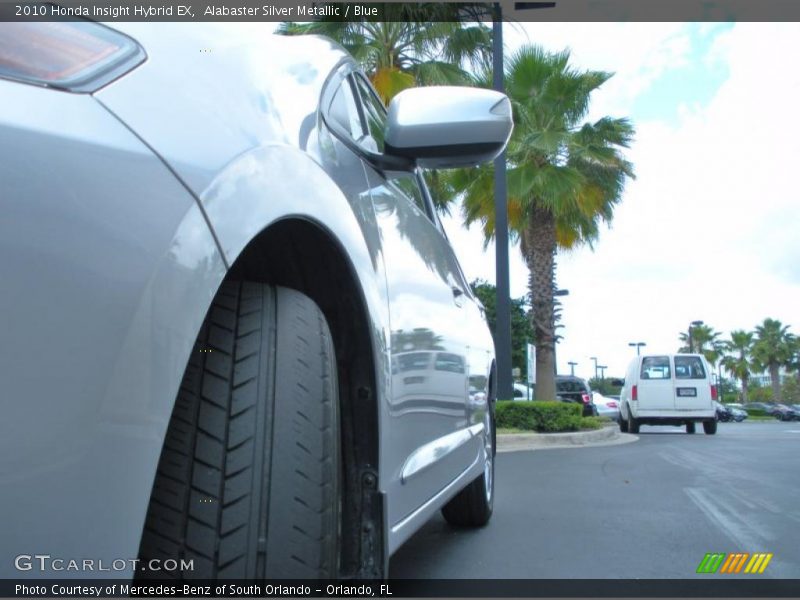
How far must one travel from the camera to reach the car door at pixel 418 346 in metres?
2.12

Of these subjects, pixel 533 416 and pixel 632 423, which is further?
pixel 632 423

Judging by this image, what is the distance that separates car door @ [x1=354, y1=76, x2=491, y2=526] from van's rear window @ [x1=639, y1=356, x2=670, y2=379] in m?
15.8

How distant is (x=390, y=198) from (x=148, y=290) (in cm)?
141

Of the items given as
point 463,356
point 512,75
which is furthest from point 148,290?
point 512,75

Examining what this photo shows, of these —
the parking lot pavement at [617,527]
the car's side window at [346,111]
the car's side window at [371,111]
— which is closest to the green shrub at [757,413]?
the parking lot pavement at [617,527]

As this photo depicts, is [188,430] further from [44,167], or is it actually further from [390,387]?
[390,387]

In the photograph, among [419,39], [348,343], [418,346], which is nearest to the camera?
[348,343]

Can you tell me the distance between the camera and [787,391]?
8762cm

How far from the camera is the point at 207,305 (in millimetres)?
1246

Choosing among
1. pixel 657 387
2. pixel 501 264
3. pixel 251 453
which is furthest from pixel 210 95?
pixel 657 387

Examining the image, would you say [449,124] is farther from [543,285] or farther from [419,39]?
[543,285]

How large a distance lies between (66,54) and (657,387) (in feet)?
60.2

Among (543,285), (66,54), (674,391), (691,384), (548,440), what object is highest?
(543,285)

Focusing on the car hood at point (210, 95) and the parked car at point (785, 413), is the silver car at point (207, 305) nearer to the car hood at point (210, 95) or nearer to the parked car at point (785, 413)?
the car hood at point (210, 95)
